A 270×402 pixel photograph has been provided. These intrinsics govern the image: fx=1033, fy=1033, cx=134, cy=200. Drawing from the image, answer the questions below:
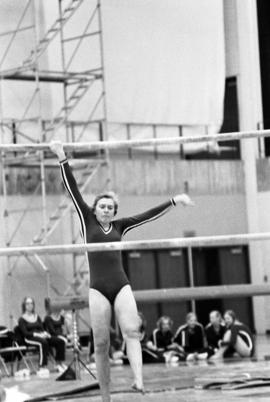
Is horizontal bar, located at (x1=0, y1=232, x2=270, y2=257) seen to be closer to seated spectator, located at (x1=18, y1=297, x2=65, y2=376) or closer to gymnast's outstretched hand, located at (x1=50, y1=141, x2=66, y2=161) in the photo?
gymnast's outstretched hand, located at (x1=50, y1=141, x2=66, y2=161)

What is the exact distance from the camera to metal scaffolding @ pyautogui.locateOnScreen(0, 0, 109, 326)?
1631cm

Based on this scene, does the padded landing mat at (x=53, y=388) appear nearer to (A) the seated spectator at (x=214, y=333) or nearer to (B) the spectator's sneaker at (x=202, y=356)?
(B) the spectator's sneaker at (x=202, y=356)

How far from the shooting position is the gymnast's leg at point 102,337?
6746 millimetres

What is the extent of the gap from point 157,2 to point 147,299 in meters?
7.97

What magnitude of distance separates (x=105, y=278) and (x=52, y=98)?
34.1 feet

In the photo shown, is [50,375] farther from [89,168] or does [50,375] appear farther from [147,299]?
[89,168]

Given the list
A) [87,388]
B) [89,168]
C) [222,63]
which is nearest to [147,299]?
[87,388]

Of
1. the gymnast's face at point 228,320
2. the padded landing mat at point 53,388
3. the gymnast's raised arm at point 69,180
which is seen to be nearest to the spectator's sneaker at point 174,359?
the gymnast's face at point 228,320

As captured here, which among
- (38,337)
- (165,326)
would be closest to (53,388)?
(38,337)

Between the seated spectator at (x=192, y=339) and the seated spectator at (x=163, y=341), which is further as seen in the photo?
the seated spectator at (x=192, y=339)

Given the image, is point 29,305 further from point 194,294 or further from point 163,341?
point 194,294

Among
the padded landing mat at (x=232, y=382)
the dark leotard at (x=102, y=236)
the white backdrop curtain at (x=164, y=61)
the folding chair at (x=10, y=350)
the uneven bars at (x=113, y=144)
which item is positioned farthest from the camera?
the white backdrop curtain at (x=164, y=61)

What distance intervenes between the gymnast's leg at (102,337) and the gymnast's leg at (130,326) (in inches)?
3.5

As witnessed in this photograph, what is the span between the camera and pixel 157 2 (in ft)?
61.6
